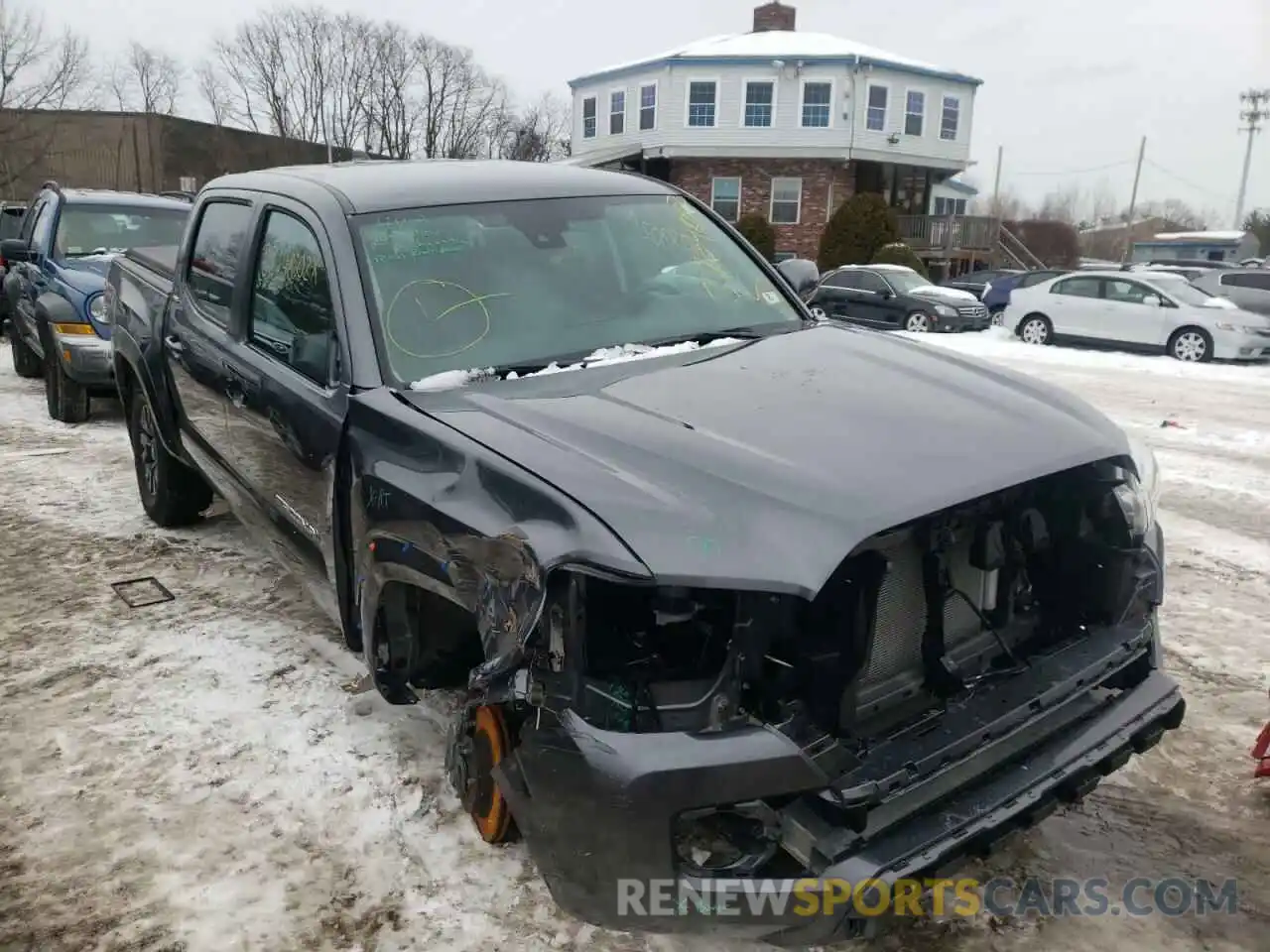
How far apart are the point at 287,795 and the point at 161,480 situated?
10.00 ft

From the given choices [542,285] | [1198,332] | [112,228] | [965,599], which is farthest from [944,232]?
[965,599]

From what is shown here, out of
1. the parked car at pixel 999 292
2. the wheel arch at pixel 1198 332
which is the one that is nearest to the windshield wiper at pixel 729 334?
the wheel arch at pixel 1198 332

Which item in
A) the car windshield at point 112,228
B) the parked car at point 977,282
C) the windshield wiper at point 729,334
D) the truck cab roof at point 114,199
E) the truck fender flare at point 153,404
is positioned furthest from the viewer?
the parked car at point 977,282

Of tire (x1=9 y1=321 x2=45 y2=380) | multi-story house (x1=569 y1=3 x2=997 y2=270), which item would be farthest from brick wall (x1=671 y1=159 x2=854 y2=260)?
tire (x1=9 y1=321 x2=45 y2=380)

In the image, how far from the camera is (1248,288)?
58.1 feet

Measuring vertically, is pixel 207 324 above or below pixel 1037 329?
above

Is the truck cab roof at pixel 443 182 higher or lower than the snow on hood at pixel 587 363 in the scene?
higher

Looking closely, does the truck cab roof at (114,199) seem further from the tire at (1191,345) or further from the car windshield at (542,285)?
the tire at (1191,345)

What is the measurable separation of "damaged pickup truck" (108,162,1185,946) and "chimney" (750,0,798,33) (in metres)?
35.9

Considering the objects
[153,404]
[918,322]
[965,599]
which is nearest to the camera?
[965,599]

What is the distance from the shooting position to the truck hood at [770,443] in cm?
206

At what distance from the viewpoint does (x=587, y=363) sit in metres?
3.11

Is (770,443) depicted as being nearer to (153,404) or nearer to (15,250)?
(153,404)

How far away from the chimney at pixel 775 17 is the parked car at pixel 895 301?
65.9ft
